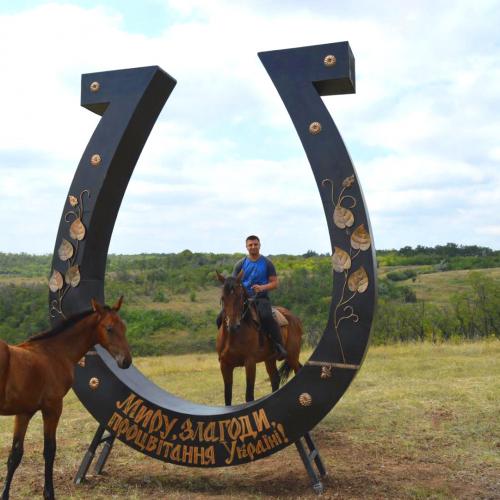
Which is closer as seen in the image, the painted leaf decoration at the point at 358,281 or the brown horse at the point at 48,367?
the brown horse at the point at 48,367

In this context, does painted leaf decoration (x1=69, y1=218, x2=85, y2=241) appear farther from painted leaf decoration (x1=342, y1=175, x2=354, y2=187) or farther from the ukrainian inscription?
painted leaf decoration (x1=342, y1=175, x2=354, y2=187)

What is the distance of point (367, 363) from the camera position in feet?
44.1

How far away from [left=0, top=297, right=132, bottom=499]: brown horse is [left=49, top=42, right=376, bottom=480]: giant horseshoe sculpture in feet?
2.75

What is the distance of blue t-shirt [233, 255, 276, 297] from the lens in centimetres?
709

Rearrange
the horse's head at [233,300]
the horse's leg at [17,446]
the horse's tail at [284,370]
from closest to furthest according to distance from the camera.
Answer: the horse's leg at [17,446]
the horse's head at [233,300]
the horse's tail at [284,370]

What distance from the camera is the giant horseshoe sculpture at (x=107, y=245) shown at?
5227mm

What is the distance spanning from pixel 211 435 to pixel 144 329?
26370 millimetres

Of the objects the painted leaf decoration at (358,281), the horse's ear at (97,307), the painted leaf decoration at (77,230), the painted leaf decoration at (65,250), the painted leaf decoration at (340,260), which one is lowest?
the horse's ear at (97,307)

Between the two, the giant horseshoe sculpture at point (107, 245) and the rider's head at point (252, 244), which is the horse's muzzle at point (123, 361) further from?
the rider's head at point (252, 244)

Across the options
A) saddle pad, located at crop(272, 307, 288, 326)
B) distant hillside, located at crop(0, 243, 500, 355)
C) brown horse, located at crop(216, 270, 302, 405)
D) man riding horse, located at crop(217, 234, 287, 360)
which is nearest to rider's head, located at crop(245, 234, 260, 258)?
man riding horse, located at crop(217, 234, 287, 360)

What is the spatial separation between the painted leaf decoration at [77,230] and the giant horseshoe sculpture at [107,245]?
11 millimetres

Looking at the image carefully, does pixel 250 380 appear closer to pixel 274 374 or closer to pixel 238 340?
pixel 238 340

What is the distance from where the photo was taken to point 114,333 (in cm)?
498

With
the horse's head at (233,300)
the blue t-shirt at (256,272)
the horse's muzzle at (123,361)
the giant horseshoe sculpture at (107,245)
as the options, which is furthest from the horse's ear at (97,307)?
the blue t-shirt at (256,272)
